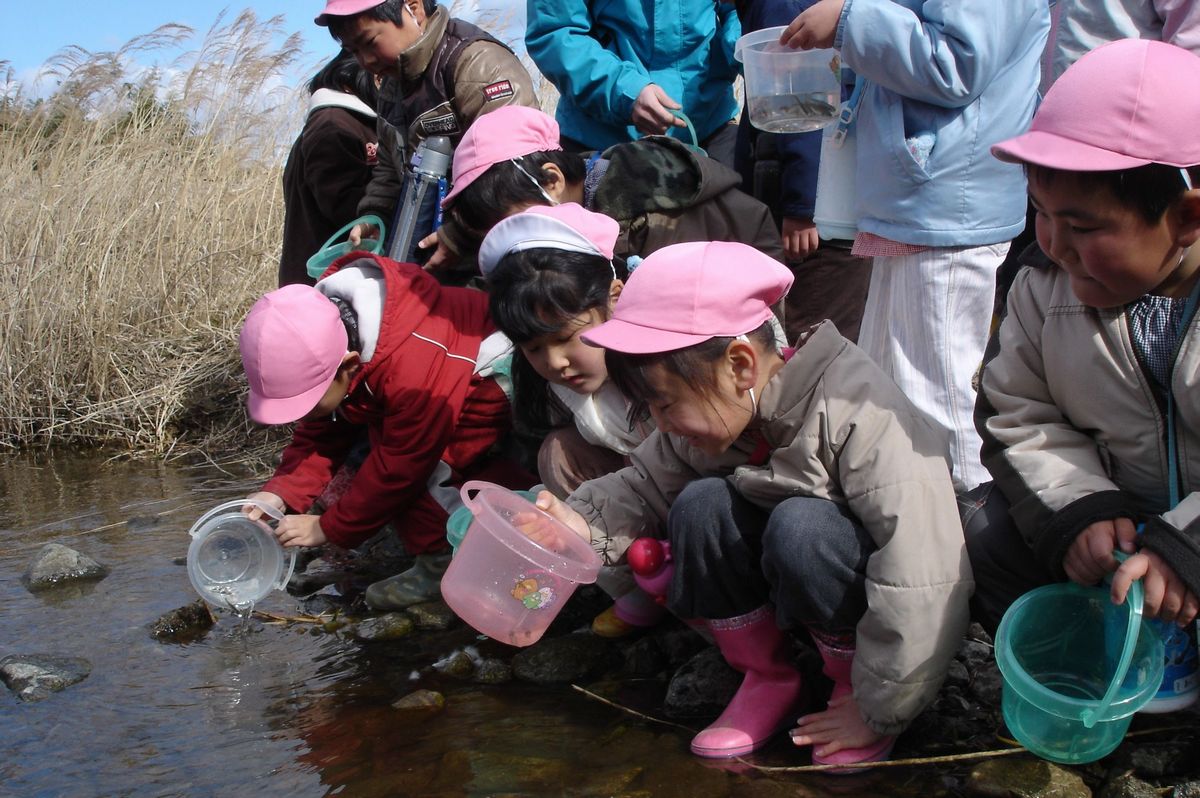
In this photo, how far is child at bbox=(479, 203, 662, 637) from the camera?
285 cm

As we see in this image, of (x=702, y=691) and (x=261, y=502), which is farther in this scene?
(x=261, y=502)

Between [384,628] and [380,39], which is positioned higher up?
[380,39]

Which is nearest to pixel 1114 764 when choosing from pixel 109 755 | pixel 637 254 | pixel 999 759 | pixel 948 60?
pixel 999 759

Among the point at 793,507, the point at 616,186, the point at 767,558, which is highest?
the point at 616,186

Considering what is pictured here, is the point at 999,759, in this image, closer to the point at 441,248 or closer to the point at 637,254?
the point at 637,254

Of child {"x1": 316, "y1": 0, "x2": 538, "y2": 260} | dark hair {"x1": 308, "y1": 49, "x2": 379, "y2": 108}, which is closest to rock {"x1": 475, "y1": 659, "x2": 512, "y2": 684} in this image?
child {"x1": 316, "y1": 0, "x2": 538, "y2": 260}

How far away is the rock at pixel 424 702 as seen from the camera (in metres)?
2.59

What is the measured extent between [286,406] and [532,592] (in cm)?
108

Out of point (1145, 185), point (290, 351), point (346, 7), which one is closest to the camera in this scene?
point (1145, 185)

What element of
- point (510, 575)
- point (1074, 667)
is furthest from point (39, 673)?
point (1074, 667)

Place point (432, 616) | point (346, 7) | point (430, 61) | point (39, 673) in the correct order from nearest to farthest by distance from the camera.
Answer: point (39, 673), point (432, 616), point (346, 7), point (430, 61)

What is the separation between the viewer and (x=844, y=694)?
2.27 m

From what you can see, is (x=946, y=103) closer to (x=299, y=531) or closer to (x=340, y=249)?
(x=299, y=531)

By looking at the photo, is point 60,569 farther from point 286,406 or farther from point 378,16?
point 378,16
